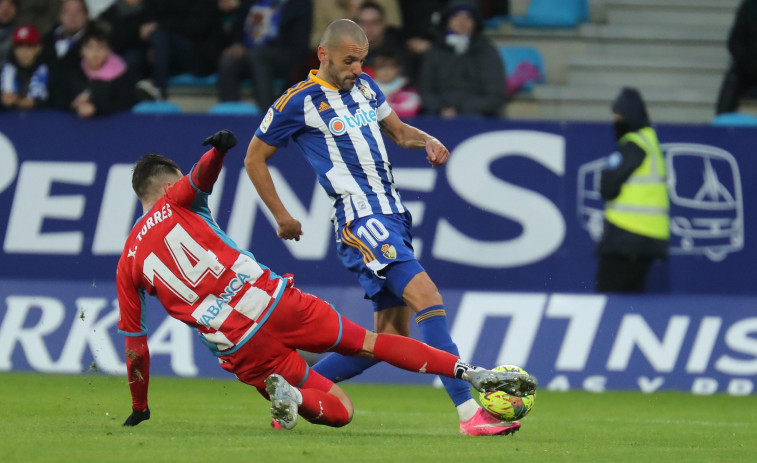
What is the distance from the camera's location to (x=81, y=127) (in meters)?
12.2

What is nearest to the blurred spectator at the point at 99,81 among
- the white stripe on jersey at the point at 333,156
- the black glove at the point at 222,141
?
the white stripe on jersey at the point at 333,156

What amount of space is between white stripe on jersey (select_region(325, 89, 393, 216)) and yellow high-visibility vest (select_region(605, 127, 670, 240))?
4.59 metres

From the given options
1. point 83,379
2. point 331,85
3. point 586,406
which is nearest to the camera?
point 331,85

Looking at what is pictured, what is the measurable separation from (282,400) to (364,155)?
5.08 ft

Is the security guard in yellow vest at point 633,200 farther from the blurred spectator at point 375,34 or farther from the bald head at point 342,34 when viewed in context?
the bald head at point 342,34

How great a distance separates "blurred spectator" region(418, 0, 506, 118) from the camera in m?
12.6

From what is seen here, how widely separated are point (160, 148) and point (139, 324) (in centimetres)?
581

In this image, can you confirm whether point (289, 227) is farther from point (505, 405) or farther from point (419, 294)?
point (505, 405)

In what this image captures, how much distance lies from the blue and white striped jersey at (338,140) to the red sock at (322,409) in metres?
0.99

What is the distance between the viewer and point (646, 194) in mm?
11156

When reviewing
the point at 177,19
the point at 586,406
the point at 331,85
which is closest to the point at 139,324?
the point at 331,85

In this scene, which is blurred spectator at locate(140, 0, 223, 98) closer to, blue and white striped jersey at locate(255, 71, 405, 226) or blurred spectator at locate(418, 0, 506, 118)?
blurred spectator at locate(418, 0, 506, 118)

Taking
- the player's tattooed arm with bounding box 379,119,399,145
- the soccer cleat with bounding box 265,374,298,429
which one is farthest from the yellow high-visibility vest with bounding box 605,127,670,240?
the soccer cleat with bounding box 265,374,298,429

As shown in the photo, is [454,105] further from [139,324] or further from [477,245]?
[139,324]
